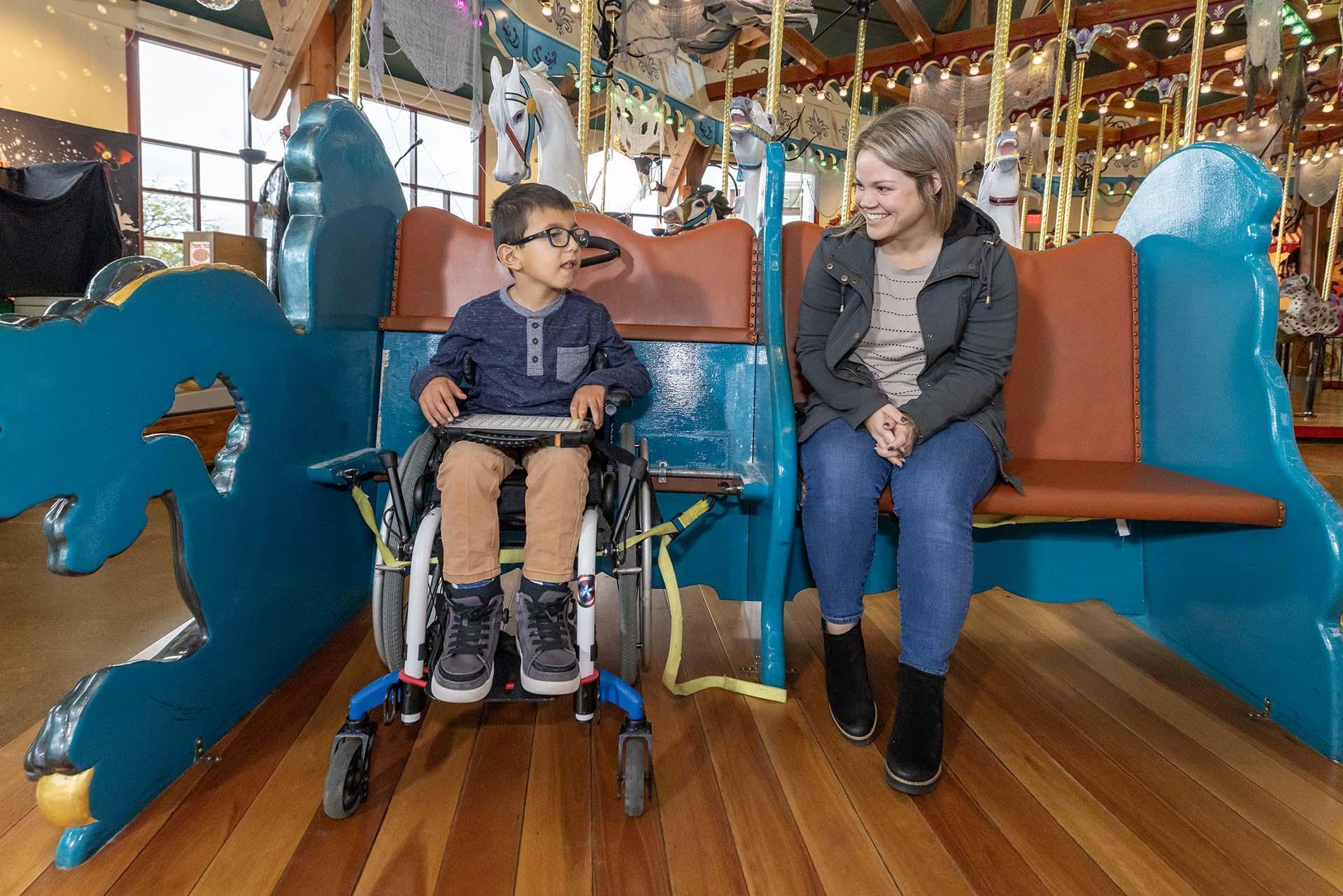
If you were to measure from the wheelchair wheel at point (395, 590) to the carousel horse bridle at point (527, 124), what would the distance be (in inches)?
42.4

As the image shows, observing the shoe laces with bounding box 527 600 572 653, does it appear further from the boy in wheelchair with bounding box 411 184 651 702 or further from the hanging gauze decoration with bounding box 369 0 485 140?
the hanging gauze decoration with bounding box 369 0 485 140

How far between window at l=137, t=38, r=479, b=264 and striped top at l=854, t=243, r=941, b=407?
21.3 ft

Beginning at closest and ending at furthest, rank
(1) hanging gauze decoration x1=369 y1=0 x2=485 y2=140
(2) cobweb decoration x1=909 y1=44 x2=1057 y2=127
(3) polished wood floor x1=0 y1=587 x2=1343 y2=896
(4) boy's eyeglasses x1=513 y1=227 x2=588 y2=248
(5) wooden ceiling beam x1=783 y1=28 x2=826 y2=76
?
(3) polished wood floor x1=0 y1=587 x2=1343 y2=896 < (4) boy's eyeglasses x1=513 y1=227 x2=588 y2=248 < (1) hanging gauze decoration x1=369 y1=0 x2=485 y2=140 < (2) cobweb decoration x1=909 y1=44 x2=1057 y2=127 < (5) wooden ceiling beam x1=783 y1=28 x2=826 y2=76

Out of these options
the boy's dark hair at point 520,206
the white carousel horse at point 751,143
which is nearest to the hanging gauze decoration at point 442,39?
the white carousel horse at point 751,143

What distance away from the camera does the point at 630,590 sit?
1397mm

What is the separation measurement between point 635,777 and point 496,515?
1.48ft

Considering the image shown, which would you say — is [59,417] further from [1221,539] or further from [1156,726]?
[1221,539]

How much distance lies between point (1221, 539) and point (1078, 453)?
0.33 meters

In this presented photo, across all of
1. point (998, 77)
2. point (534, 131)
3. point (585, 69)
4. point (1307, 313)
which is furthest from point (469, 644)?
point (1307, 313)

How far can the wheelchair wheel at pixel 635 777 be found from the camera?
3.80ft

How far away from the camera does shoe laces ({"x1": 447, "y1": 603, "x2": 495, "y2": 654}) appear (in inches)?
47.8

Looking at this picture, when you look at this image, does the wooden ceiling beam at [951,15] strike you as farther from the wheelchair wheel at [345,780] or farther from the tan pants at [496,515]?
the wheelchair wheel at [345,780]

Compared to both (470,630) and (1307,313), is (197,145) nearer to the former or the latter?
(470,630)

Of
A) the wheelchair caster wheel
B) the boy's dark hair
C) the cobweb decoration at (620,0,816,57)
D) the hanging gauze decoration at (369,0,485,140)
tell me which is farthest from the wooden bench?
the cobweb decoration at (620,0,816,57)
